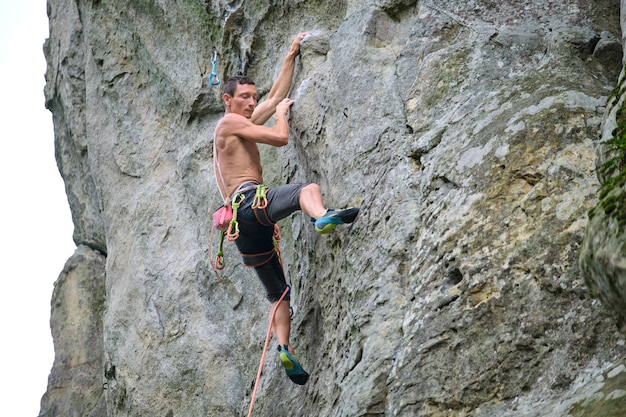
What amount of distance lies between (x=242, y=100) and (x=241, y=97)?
0.10ft

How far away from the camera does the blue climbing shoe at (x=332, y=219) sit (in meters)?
7.44

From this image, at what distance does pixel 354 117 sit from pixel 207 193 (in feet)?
11.9

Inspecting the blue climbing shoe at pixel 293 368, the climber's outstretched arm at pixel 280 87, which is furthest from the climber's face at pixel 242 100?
the blue climbing shoe at pixel 293 368

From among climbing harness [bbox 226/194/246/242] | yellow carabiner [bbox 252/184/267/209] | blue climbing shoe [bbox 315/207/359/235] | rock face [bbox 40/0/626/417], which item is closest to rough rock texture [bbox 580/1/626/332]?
rock face [bbox 40/0/626/417]

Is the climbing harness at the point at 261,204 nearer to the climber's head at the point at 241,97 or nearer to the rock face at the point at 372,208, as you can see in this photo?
the rock face at the point at 372,208

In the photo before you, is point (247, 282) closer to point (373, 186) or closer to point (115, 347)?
point (115, 347)

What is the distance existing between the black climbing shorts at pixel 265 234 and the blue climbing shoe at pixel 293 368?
0.84m

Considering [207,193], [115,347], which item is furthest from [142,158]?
[115,347]

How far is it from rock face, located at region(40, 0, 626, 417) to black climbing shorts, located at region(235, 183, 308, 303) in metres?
0.31

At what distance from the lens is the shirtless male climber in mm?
8273

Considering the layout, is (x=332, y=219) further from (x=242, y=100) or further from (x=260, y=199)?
(x=242, y=100)

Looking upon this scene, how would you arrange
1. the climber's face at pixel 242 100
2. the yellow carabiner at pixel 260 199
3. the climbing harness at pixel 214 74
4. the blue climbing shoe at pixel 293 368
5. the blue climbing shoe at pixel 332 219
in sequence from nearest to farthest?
the blue climbing shoe at pixel 332 219, the blue climbing shoe at pixel 293 368, the yellow carabiner at pixel 260 199, the climber's face at pixel 242 100, the climbing harness at pixel 214 74

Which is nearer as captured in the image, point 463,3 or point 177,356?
point 463,3

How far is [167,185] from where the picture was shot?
1216cm
